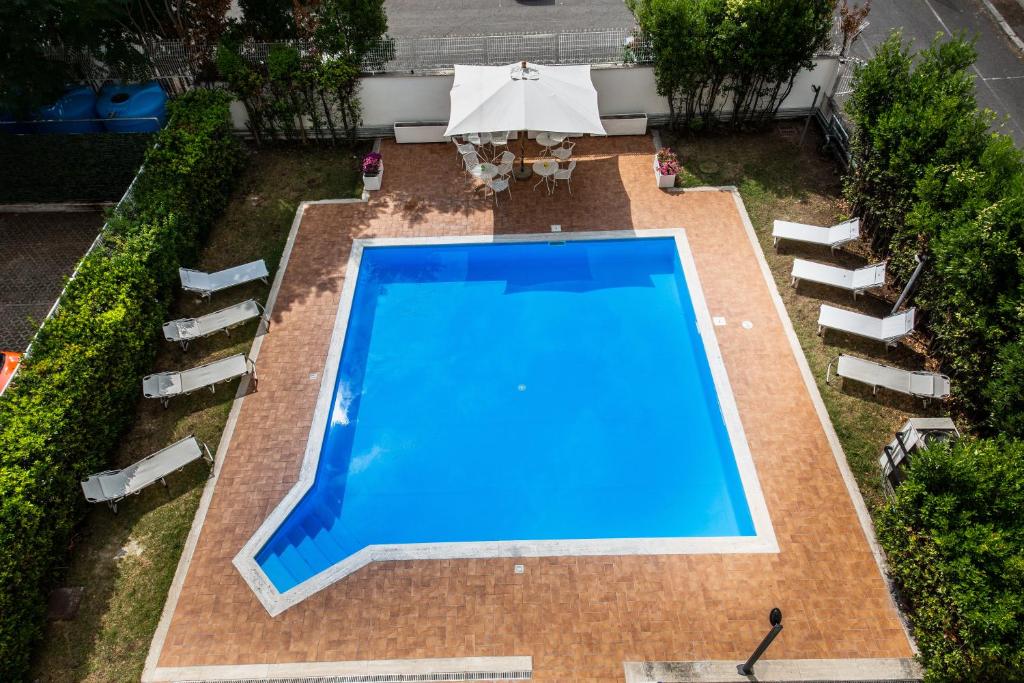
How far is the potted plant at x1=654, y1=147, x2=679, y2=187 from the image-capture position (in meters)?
18.0

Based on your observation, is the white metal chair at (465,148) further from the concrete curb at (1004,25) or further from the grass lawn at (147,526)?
the concrete curb at (1004,25)

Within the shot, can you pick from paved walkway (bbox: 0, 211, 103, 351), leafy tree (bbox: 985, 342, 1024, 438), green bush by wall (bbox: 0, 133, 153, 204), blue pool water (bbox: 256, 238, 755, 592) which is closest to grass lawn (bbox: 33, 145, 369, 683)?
blue pool water (bbox: 256, 238, 755, 592)

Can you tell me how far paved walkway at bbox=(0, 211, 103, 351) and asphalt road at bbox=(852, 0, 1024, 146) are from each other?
26.2 m

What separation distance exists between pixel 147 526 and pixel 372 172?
11159 mm

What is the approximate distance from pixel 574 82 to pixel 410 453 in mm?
11015

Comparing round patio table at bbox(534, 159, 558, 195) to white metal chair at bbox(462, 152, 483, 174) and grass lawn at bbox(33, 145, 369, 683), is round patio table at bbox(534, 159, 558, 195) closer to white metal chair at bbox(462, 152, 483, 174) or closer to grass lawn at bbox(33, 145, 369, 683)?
white metal chair at bbox(462, 152, 483, 174)

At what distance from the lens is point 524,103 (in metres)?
16.1

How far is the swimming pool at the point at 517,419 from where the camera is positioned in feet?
38.5

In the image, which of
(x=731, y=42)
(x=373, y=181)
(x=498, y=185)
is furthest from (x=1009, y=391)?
(x=373, y=181)

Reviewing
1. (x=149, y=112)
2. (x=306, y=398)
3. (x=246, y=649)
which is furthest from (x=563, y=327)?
(x=149, y=112)

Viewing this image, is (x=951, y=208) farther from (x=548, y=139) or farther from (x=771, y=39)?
(x=548, y=139)

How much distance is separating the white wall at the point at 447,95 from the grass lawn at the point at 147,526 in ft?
16.4

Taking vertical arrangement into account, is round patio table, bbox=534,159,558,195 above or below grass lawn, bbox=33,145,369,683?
above

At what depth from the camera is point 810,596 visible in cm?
1068
